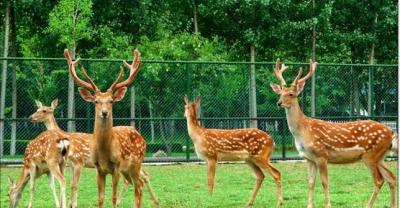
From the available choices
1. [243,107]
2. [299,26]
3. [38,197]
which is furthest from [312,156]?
[299,26]

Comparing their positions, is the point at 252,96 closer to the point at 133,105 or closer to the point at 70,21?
the point at 133,105

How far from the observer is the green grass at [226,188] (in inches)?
522

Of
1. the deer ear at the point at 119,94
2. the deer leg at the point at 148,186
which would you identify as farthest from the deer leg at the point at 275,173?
the deer ear at the point at 119,94

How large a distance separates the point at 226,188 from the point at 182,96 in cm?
603

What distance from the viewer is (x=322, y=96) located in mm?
22328

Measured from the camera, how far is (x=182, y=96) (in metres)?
21.5

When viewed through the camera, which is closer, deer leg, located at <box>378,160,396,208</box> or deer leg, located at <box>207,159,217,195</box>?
deer leg, located at <box>378,160,396,208</box>

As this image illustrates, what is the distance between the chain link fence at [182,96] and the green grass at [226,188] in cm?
93

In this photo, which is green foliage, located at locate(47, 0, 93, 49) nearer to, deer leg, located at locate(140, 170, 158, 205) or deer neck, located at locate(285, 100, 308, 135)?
deer leg, located at locate(140, 170, 158, 205)

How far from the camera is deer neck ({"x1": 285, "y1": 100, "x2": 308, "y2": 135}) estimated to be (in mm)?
12547

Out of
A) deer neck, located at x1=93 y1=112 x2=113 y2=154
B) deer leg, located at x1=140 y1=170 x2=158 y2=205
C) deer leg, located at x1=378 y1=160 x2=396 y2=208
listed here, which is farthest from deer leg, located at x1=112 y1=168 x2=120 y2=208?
deer leg, located at x1=378 y1=160 x2=396 y2=208

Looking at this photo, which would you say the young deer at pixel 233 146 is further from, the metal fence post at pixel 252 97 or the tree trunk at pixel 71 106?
the metal fence post at pixel 252 97

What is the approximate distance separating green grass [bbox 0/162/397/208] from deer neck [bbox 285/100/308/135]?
99cm

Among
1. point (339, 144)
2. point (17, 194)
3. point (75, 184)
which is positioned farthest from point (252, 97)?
point (17, 194)
